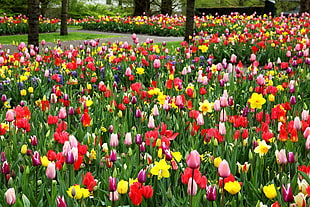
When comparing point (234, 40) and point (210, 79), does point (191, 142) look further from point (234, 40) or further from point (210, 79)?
point (234, 40)

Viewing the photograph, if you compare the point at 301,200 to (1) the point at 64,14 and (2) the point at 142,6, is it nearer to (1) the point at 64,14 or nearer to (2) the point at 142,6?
(1) the point at 64,14

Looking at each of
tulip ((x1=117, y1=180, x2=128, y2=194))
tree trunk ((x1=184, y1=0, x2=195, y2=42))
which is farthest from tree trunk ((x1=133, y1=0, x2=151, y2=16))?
tulip ((x1=117, y1=180, x2=128, y2=194))

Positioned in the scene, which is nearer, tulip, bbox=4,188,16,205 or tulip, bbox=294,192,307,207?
tulip, bbox=294,192,307,207

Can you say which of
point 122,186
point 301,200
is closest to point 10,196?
point 122,186

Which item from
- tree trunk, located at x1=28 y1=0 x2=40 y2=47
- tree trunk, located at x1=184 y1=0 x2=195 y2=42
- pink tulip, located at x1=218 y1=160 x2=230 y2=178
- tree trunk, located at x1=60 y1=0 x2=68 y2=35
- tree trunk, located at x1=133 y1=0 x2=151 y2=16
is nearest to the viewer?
pink tulip, located at x1=218 y1=160 x2=230 y2=178

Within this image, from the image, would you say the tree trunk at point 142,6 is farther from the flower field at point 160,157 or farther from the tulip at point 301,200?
the tulip at point 301,200

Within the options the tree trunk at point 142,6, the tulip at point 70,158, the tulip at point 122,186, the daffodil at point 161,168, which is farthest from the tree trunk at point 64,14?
the tulip at point 122,186

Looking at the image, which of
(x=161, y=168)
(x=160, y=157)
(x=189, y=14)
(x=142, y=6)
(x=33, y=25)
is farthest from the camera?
(x=142, y=6)

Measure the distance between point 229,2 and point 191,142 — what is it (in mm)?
31564

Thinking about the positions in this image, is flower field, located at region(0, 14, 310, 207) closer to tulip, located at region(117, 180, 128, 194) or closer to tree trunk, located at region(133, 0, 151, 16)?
tulip, located at region(117, 180, 128, 194)

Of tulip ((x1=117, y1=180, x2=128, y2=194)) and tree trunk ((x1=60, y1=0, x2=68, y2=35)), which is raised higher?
tree trunk ((x1=60, y1=0, x2=68, y2=35))

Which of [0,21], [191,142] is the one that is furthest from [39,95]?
[0,21]

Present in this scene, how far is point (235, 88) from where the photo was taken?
4789 millimetres

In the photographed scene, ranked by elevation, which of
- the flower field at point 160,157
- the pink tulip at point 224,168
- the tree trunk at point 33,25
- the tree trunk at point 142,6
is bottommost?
the flower field at point 160,157
